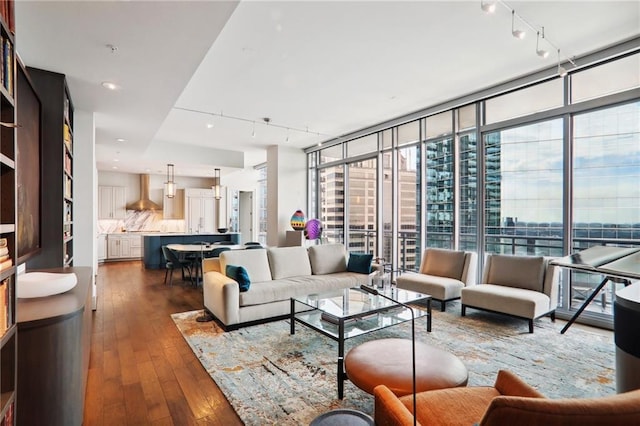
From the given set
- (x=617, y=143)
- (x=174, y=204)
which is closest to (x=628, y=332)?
(x=617, y=143)

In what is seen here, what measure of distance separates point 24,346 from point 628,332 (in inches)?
128

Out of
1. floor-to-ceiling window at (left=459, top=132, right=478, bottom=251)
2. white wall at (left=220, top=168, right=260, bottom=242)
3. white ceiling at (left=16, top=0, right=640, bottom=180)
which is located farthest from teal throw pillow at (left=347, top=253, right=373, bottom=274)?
white wall at (left=220, top=168, right=260, bottom=242)

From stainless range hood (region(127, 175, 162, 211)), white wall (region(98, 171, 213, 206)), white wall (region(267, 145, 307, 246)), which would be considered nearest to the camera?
white wall (region(267, 145, 307, 246))

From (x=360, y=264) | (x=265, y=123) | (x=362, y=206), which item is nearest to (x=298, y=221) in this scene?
(x=362, y=206)

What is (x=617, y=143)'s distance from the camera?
13.1 ft

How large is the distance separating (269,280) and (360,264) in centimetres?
145

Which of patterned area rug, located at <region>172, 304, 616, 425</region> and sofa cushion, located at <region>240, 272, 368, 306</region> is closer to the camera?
patterned area rug, located at <region>172, 304, 616, 425</region>

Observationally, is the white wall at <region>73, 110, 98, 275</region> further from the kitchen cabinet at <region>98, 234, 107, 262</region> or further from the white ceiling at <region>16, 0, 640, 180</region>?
the kitchen cabinet at <region>98, 234, 107, 262</region>

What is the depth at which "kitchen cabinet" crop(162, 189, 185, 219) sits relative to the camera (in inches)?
424

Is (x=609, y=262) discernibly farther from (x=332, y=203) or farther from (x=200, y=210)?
(x=200, y=210)

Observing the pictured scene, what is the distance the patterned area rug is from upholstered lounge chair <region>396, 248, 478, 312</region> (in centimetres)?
45

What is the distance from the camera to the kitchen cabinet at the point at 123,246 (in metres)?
9.64

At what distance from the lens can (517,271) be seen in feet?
14.1

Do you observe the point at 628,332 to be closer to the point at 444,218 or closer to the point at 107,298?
the point at 444,218
